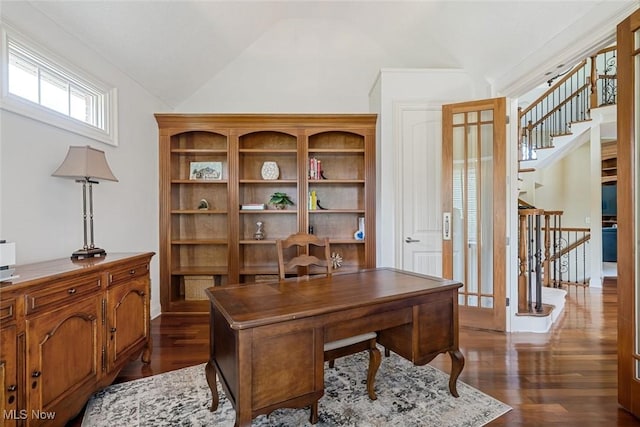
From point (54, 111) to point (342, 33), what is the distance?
319 centimetres

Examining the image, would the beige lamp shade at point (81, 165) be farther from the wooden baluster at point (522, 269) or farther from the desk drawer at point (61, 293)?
the wooden baluster at point (522, 269)

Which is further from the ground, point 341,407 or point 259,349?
point 259,349

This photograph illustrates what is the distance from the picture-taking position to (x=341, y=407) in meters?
1.89

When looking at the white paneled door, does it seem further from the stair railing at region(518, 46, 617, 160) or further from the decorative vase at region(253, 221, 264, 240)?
the stair railing at region(518, 46, 617, 160)

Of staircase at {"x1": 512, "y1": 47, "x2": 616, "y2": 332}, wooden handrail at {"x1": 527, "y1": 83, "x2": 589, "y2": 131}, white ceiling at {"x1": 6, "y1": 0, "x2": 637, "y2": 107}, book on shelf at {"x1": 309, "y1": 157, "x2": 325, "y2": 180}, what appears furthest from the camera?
wooden handrail at {"x1": 527, "y1": 83, "x2": 589, "y2": 131}

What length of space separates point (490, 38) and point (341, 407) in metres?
3.41

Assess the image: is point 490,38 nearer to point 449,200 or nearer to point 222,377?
point 449,200

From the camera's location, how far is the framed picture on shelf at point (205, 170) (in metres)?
3.95

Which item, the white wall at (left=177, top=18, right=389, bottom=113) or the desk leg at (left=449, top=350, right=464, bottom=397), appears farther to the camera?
the white wall at (left=177, top=18, right=389, bottom=113)

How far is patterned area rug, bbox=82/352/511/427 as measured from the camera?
1.78m

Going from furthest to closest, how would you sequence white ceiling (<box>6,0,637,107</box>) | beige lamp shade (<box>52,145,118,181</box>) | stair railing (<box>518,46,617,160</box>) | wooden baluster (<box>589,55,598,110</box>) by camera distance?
1. stair railing (<box>518,46,617,160</box>)
2. wooden baluster (<box>589,55,598,110</box>)
3. white ceiling (<box>6,0,637,107</box>)
4. beige lamp shade (<box>52,145,118,181</box>)

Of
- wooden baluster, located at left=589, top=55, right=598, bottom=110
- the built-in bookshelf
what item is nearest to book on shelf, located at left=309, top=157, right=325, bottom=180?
the built-in bookshelf

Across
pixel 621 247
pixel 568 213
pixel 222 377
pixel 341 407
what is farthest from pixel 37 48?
pixel 568 213

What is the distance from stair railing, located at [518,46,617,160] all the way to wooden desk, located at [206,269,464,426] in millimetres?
5076
